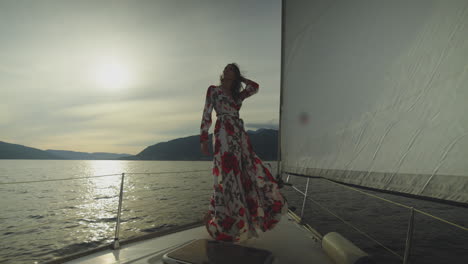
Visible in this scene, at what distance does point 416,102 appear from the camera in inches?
35.0

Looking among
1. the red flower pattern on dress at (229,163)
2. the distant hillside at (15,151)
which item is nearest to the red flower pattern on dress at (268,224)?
the red flower pattern on dress at (229,163)

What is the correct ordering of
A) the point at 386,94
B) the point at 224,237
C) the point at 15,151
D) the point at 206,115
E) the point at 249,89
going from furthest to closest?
1. the point at 15,151
2. the point at 249,89
3. the point at 206,115
4. the point at 224,237
5. the point at 386,94

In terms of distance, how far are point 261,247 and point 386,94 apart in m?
1.22

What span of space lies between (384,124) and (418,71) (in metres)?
0.26

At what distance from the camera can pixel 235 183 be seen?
1.53 m

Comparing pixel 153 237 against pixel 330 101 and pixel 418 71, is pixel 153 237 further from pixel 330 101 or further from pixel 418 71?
pixel 418 71

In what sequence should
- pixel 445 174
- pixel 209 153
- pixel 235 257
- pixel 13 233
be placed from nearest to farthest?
pixel 445 174, pixel 235 257, pixel 209 153, pixel 13 233

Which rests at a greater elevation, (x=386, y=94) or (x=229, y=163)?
(x=386, y=94)

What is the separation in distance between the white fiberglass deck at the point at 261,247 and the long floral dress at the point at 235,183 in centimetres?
18

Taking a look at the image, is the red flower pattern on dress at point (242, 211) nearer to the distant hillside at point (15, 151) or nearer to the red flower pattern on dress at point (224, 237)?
the red flower pattern on dress at point (224, 237)

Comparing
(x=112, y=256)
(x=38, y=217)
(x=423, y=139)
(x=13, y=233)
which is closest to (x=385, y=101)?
(x=423, y=139)

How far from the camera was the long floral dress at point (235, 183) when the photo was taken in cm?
148

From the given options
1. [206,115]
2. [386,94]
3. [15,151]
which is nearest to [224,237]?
[206,115]

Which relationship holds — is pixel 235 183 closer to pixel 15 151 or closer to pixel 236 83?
pixel 236 83
